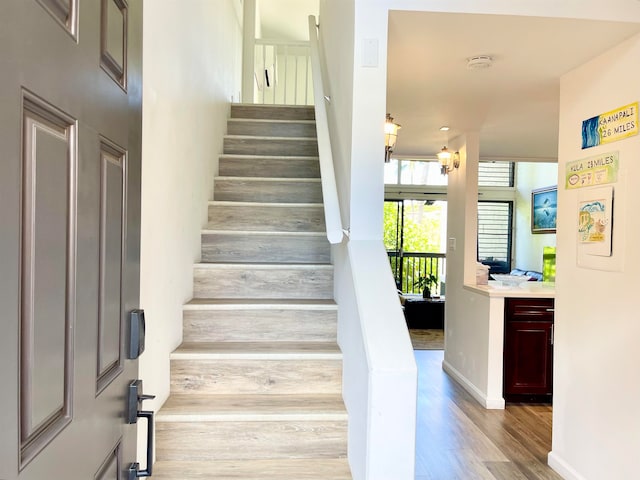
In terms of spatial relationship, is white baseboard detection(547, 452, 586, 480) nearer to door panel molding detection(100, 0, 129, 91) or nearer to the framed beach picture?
door panel molding detection(100, 0, 129, 91)

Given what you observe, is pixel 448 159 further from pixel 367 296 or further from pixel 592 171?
pixel 367 296

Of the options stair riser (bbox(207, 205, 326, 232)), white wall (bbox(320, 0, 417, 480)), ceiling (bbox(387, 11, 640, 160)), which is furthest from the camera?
stair riser (bbox(207, 205, 326, 232))

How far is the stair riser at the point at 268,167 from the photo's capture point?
3.36 m

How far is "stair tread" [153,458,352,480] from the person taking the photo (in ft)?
5.39

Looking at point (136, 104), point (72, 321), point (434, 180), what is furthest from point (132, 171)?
point (434, 180)

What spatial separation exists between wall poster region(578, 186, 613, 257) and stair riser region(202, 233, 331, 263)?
1.40 meters

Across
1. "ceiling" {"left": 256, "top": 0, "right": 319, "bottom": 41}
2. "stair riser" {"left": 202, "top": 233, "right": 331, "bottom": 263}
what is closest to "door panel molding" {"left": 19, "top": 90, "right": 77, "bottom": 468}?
"stair riser" {"left": 202, "top": 233, "right": 331, "bottom": 263}

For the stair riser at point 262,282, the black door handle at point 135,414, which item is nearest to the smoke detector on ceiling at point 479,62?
the stair riser at point 262,282

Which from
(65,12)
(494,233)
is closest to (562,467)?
(65,12)

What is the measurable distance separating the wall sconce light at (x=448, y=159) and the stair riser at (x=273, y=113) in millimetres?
1328

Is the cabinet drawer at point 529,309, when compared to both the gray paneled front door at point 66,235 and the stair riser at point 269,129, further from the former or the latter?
the gray paneled front door at point 66,235

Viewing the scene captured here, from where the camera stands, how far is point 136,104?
1.00m

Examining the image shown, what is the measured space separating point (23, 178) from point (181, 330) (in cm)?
174

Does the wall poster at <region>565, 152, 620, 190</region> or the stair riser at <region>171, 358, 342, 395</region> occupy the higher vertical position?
the wall poster at <region>565, 152, 620, 190</region>
